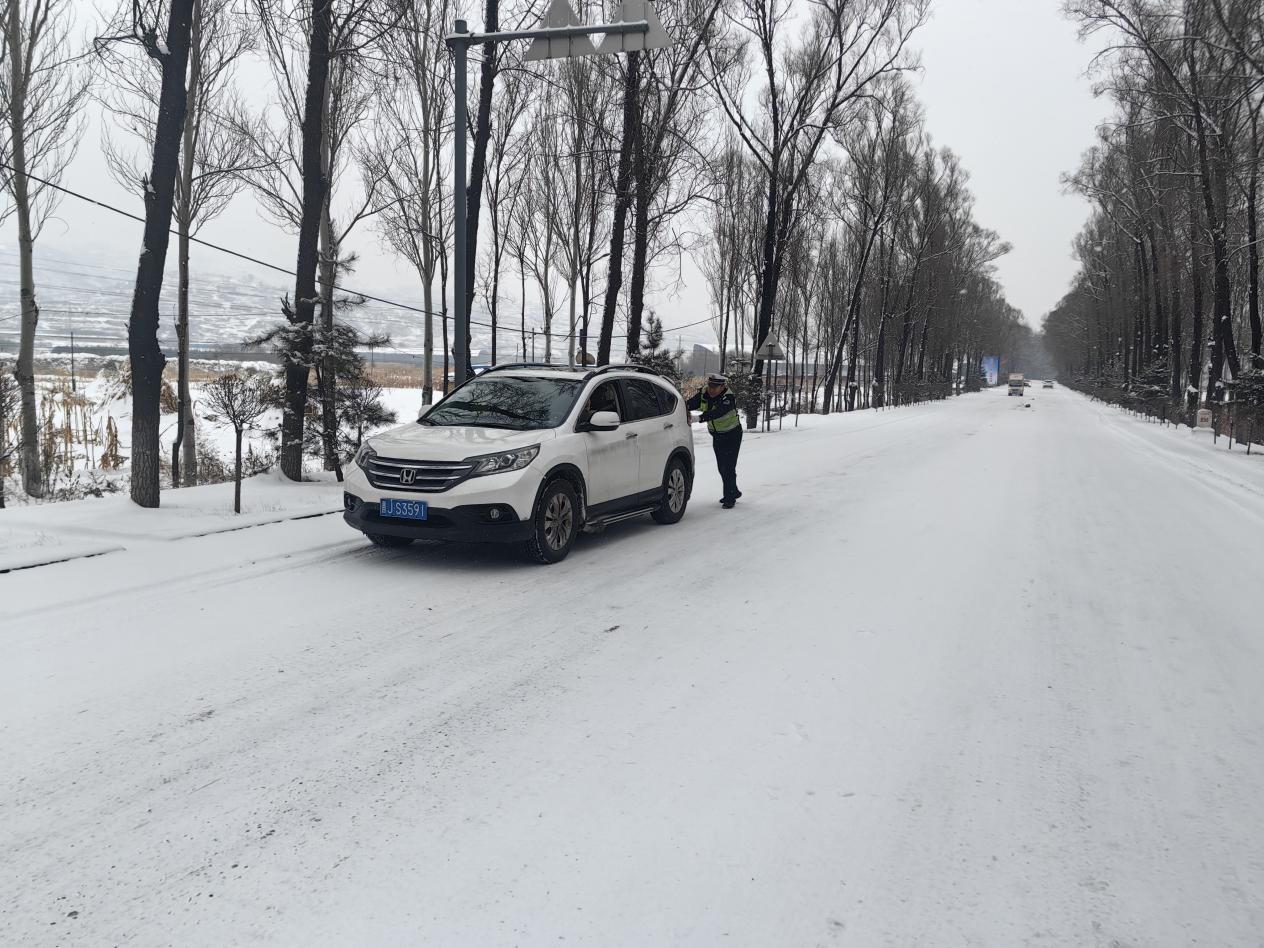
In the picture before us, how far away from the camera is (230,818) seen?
3340mm

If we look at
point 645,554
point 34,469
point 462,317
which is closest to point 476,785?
point 645,554

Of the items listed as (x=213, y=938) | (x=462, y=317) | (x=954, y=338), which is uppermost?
(x=954, y=338)

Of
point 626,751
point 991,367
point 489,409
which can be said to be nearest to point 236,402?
point 489,409

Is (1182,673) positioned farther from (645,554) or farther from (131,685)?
(131,685)

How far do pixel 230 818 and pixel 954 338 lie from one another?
3815 inches

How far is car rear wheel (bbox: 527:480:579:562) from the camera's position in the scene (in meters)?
7.76

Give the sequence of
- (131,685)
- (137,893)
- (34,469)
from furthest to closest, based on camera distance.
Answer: (34,469) < (131,685) < (137,893)

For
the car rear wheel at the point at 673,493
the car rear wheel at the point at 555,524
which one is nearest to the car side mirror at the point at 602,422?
the car rear wheel at the point at 555,524

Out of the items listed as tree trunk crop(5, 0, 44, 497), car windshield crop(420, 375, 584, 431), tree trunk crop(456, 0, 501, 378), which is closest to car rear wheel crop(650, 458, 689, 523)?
car windshield crop(420, 375, 584, 431)

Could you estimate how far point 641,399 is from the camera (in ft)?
32.8

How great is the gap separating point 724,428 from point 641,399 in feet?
6.79

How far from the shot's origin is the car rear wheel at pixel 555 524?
7762 millimetres

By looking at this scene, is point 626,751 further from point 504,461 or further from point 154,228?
point 154,228

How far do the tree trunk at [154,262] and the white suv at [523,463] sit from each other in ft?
11.4
